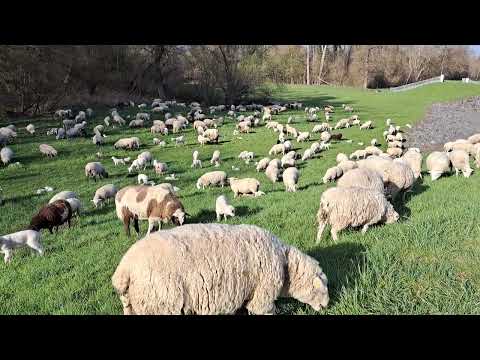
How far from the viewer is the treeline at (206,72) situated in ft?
117

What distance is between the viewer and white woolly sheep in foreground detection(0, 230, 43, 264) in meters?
8.32

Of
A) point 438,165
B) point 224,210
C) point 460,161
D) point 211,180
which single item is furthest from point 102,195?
point 460,161

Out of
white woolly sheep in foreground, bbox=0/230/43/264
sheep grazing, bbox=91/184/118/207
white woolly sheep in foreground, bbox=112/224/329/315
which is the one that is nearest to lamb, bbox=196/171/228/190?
sheep grazing, bbox=91/184/118/207

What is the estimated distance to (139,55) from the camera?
4341cm

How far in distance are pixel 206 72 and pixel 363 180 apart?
114ft

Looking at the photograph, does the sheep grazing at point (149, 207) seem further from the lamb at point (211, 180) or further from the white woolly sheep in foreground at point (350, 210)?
the lamb at point (211, 180)

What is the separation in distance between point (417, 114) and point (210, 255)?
3548 cm

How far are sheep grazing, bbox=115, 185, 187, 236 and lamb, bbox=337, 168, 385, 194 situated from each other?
4266mm

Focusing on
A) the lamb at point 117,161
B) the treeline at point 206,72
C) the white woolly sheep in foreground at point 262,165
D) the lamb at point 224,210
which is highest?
the treeline at point 206,72

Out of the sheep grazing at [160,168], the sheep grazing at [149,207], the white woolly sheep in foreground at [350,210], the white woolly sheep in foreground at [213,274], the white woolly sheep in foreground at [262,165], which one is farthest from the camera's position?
the white woolly sheep in foreground at [262,165]

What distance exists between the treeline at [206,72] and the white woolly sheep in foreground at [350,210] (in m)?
28.1

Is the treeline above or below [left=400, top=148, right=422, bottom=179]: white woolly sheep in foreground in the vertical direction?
above

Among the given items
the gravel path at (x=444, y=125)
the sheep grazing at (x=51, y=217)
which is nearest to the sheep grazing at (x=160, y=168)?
the sheep grazing at (x=51, y=217)

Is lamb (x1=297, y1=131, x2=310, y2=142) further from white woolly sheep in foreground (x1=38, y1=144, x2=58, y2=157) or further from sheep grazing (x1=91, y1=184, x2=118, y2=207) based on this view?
sheep grazing (x1=91, y1=184, x2=118, y2=207)
